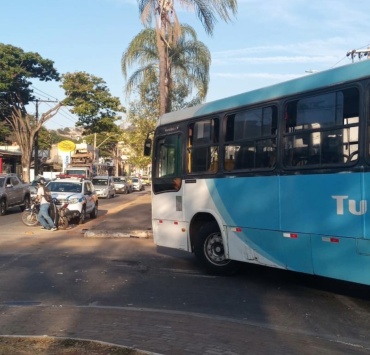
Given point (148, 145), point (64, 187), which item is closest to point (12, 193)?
point (64, 187)

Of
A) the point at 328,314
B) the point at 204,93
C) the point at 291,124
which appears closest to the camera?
the point at 328,314

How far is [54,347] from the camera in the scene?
5.08 meters

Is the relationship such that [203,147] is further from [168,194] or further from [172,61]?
[172,61]

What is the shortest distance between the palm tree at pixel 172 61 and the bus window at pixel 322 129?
1228 centimetres

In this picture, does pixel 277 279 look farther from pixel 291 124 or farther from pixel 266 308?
pixel 291 124

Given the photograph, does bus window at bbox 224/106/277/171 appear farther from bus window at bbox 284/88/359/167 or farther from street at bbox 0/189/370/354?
street at bbox 0/189/370/354

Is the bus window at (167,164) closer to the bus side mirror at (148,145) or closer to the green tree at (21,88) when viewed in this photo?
the bus side mirror at (148,145)

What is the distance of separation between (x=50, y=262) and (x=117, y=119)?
1625 inches

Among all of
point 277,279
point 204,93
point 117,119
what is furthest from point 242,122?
point 117,119

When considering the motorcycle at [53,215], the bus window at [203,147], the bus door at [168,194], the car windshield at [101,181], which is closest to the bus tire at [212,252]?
the bus door at [168,194]

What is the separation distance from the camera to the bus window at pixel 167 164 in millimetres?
10430

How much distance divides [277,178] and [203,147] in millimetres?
2094

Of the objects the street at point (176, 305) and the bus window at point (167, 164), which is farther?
the bus window at point (167, 164)

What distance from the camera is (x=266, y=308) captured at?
736cm
